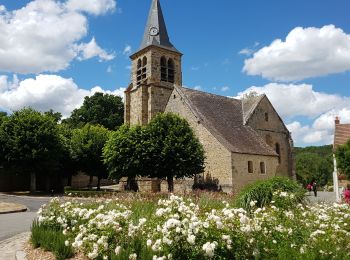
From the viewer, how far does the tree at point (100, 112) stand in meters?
58.3

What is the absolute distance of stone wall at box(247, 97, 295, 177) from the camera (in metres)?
33.4

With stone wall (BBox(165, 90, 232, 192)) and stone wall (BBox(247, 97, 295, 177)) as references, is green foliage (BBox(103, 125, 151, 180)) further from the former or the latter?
stone wall (BBox(247, 97, 295, 177))

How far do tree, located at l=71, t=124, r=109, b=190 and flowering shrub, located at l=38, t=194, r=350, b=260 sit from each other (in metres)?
29.7

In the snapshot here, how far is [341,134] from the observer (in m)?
35.1

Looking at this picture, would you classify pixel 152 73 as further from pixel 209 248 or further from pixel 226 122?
pixel 209 248

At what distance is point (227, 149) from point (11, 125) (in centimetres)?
1843

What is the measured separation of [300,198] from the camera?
10984mm

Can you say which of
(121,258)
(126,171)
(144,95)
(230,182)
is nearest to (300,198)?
(121,258)

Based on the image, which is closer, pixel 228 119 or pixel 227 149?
pixel 227 149

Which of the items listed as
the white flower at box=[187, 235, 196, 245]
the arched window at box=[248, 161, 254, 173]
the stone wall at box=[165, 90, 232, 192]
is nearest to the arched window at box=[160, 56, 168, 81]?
the stone wall at box=[165, 90, 232, 192]

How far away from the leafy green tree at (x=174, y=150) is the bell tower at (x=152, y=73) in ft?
25.7

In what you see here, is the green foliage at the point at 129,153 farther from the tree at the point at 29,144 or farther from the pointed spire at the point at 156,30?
the pointed spire at the point at 156,30

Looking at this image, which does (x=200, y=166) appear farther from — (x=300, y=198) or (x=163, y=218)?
(x=163, y=218)

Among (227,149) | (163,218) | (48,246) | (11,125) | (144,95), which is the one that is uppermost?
(144,95)
